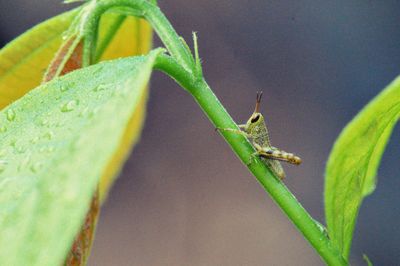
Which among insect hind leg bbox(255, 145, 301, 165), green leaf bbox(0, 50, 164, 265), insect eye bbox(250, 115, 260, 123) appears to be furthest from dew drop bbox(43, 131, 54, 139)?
insect eye bbox(250, 115, 260, 123)

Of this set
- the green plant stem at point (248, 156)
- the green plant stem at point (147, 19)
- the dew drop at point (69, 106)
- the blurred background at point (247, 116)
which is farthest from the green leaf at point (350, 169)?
the blurred background at point (247, 116)

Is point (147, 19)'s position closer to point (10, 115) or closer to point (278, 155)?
point (10, 115)

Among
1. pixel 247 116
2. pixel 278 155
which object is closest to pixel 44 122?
pixel 278 155

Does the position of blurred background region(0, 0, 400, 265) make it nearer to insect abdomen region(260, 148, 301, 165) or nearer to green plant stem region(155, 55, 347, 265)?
insect abdomen region(260, 148, 301, 165)

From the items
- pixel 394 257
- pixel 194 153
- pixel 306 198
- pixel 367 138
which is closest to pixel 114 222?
pixel 194 153

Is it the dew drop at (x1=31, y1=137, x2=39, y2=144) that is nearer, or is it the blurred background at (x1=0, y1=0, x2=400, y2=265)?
the dew drop at (x1=31, y1=137, x2=39, y2=144)
